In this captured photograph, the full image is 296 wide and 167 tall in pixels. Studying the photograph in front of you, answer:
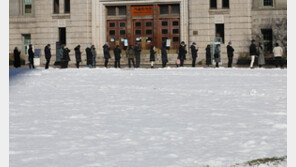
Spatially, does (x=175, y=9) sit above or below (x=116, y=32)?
above

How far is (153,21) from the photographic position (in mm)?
44375

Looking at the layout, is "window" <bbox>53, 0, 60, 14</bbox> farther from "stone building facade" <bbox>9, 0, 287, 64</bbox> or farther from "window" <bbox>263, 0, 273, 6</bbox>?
"window" <bbox>263, 0, 273, 6</bbox>

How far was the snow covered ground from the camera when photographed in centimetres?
751

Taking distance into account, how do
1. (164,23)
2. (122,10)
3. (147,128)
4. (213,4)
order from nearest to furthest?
1. (147,128)
2. (213,4)
3. (164,23)
4. (122,10)

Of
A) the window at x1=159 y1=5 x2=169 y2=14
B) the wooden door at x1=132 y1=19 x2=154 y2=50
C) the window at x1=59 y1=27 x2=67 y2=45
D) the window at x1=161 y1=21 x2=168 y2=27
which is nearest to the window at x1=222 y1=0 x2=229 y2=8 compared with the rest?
the window at x1=159 y1=5 x2=169 y2=14

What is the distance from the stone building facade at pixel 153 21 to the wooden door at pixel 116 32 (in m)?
0.09

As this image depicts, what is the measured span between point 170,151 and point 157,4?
37.0m

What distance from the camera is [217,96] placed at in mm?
16000

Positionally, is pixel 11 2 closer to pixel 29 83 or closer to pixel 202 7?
pixel 202 7

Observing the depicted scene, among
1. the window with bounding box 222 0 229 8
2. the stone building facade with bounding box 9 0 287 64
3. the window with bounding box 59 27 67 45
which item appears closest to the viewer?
the stone building facade with bounding box 9 0 287 64

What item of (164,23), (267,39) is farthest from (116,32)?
(267,39)

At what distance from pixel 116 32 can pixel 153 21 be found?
11.5ft

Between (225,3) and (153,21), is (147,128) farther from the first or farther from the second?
(153,21)

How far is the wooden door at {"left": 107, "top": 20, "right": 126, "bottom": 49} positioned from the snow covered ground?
27.8 m
